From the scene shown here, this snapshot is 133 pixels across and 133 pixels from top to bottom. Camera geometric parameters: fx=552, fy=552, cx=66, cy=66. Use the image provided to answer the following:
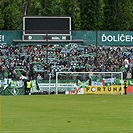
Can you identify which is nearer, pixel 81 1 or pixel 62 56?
pixel 62 56

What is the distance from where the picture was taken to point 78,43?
A: 55.1 m

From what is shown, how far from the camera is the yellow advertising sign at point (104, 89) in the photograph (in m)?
48.9

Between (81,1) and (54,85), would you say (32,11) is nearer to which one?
(81,1)

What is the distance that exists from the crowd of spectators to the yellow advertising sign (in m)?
2.30

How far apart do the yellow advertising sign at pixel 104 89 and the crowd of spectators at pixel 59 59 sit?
7.54 feet

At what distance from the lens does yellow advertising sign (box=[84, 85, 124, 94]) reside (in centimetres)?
4888

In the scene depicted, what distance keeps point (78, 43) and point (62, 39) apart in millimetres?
1666

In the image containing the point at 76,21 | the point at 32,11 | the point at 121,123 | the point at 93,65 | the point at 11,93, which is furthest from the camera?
the point at 32,11

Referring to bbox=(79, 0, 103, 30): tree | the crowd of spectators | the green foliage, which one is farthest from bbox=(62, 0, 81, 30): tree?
the crowd of spectators

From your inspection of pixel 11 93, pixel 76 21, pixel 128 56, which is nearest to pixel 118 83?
pixel 128 56

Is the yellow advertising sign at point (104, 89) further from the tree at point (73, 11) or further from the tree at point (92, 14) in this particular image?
the tree at point (92, 14)

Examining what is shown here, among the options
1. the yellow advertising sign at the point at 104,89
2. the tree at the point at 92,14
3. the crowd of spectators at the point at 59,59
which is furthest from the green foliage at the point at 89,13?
the yellow advertising sign at the point at 104,89

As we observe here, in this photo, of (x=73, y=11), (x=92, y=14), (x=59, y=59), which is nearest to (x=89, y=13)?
(x=92, y=14)

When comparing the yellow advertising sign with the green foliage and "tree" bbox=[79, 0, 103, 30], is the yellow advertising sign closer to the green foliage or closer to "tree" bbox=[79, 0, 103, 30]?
→ the green foliage
